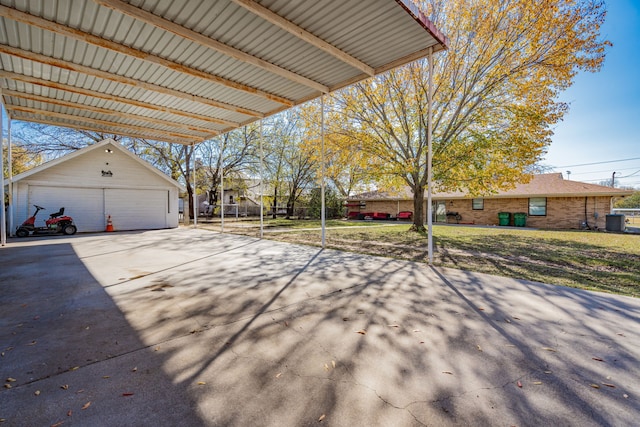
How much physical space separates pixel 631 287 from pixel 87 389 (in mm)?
7332

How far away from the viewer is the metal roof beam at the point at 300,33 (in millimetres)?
4665

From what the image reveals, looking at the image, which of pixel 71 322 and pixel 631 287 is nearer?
pixel 71 322

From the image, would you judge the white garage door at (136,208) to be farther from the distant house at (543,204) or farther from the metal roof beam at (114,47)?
the distant house at (543,204)

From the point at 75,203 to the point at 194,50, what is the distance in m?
Result: 12.0

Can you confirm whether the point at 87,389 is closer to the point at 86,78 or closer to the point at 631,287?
the point at 631,287

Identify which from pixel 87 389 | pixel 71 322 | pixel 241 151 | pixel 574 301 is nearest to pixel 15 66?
pixel 71 322

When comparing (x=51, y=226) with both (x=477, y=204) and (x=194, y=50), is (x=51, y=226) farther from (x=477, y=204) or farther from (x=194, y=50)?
(x=477, y=204)

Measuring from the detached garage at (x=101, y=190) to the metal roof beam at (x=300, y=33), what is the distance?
Result: 13.1 m

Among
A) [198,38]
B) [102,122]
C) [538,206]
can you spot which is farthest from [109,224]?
[538,206]

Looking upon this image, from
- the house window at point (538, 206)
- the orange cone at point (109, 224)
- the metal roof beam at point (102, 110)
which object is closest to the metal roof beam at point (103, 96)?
the metal roof beam at point (102, 110)

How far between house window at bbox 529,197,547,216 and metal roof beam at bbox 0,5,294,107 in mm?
18705

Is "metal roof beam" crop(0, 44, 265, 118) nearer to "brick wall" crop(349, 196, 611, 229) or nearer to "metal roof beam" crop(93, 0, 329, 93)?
"metal roof beam" crop(93, 0, 329, 93)

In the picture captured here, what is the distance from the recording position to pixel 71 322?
10.1 ft

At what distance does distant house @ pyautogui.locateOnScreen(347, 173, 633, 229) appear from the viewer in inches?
631
